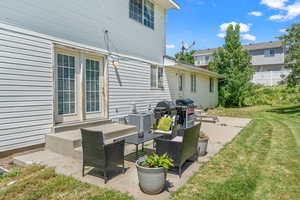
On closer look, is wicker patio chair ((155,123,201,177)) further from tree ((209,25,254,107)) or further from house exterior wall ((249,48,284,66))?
house exterior wall ((249,48,284,66))

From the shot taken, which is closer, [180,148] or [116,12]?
[180,148]

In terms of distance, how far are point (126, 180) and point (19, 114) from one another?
10.1 feet

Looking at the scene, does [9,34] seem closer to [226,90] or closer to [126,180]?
[126,180]

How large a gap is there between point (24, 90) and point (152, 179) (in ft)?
12.4

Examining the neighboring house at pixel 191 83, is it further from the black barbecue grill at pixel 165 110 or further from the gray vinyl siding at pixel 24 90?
the gray vinyl siding at pixel 24 90

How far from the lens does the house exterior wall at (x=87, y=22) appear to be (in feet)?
15.2

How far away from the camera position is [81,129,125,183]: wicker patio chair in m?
3.26

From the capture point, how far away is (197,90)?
48.9 ft

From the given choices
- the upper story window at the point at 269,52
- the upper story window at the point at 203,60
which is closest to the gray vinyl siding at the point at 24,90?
the upper story window at the point at 203,60

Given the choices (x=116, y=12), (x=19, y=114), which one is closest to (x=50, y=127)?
(x=19, y=114)

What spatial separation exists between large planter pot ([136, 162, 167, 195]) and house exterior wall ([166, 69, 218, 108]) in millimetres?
8459

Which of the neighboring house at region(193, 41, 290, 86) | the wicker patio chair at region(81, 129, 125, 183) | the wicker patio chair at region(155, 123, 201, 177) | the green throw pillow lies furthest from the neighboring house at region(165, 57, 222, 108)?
the neighboring house at region(193, 41, 290, 86)

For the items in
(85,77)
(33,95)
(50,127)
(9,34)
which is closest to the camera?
(9,34)

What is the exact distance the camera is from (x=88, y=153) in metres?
3.46
